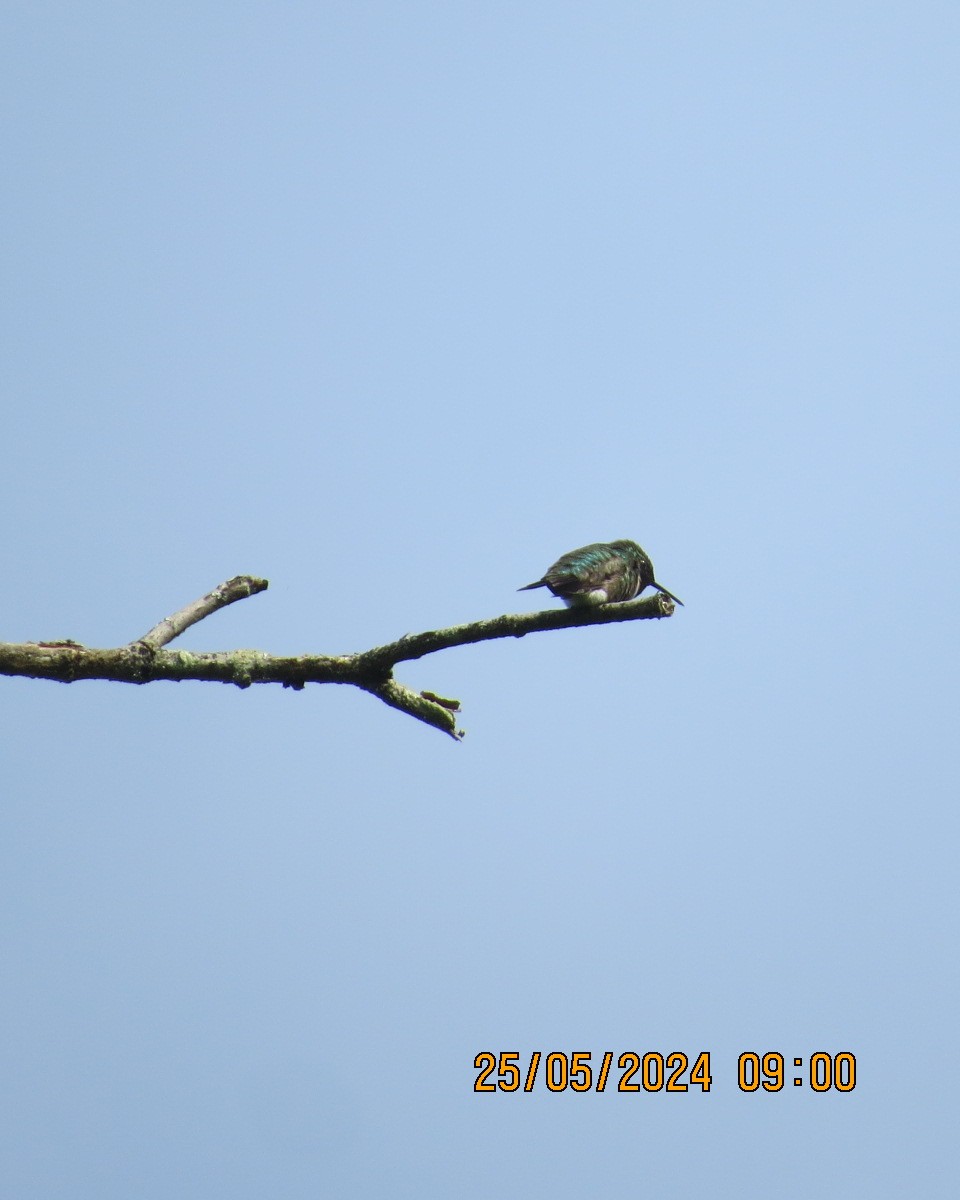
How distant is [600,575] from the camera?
5.32 m

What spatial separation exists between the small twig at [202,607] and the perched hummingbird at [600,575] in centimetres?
141

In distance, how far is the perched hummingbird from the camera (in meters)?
5.11

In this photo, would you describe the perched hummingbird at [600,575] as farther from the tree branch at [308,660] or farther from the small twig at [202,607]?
the small twig at [202,607]

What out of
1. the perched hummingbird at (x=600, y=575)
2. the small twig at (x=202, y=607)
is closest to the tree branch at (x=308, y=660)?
the small twig at (x=202, y=607)

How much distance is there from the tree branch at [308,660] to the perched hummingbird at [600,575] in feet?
1.07

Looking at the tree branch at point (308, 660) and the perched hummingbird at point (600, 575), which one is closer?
the tree branch at point (308, 660)

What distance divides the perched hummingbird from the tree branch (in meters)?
0.32

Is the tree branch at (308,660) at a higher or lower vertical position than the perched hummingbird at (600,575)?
lower

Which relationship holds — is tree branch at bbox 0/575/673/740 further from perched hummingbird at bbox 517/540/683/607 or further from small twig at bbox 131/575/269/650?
perched hummingbird at bbox 517/540/683/607

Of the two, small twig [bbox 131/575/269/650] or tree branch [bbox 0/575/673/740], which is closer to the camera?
tree branch [bbox 0/575/673/740]

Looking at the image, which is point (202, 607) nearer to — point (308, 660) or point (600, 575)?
point (308, 660)

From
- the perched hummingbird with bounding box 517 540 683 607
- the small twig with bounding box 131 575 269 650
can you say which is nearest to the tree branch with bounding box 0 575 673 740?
the small twig with bounding box 131 575 269 650

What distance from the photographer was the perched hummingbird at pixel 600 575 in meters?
5.11

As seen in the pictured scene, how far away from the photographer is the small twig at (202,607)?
196 inches
